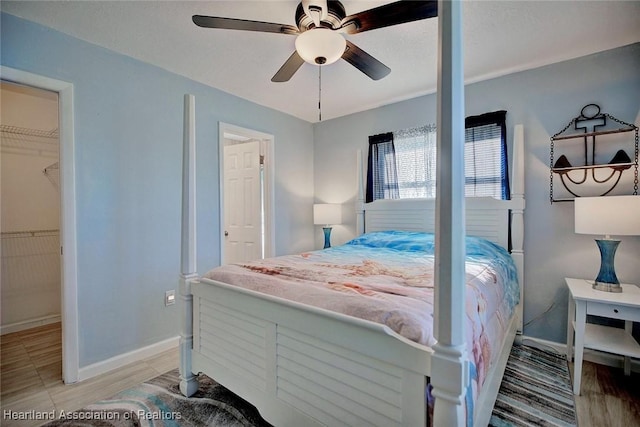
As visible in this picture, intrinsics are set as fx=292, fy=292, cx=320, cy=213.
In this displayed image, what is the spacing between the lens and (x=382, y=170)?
3.51 m

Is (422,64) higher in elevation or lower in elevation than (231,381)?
higher

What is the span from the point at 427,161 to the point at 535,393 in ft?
7.12

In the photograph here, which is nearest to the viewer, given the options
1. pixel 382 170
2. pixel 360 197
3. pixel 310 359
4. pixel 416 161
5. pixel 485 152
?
pixel 310 359

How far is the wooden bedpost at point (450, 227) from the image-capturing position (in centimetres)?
87

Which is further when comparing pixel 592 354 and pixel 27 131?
pixel 27 131

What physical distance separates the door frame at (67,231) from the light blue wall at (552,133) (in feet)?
11.1

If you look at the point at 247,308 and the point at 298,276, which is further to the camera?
the point at 298,276

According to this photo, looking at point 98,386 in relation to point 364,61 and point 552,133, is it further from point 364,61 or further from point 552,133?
point 552,133

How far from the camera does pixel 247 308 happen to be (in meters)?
1.56

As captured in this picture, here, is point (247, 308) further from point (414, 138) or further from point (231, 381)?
point (414, 138)

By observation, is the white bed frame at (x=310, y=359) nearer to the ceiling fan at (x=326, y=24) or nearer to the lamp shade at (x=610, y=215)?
the ceiling fan at (x=326, y=24)

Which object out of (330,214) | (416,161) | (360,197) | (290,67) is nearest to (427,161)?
(416,161)

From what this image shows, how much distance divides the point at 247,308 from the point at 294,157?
268 cm

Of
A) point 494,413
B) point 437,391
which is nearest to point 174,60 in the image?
point 437,391
